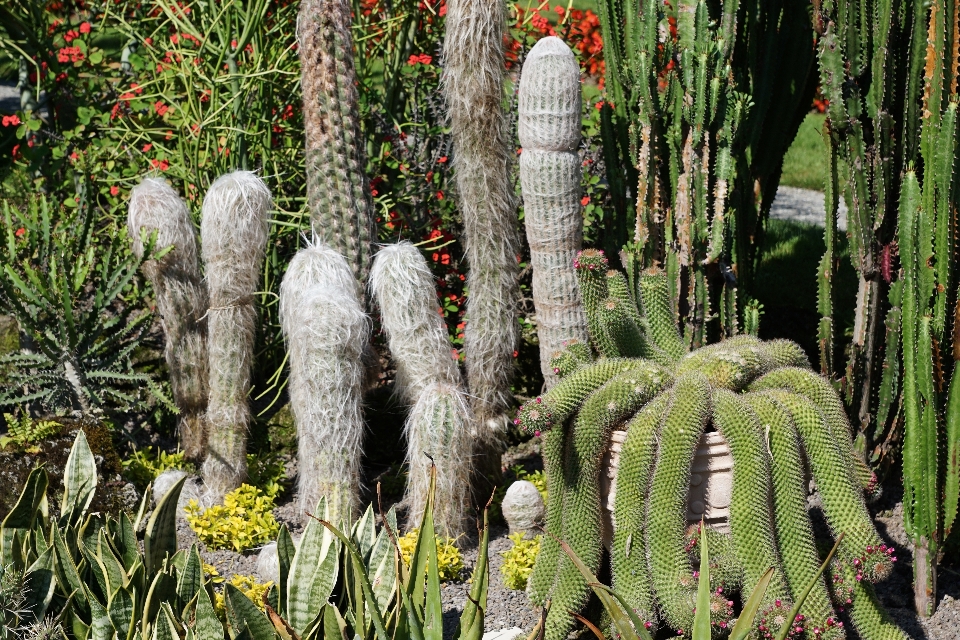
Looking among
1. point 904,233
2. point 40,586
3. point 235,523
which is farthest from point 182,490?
point 904,233

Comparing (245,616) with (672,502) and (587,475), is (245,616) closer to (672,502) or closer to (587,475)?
(587,475)

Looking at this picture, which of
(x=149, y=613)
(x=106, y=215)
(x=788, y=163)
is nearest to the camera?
(x=149, y=613)

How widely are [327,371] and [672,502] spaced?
143 centimetres

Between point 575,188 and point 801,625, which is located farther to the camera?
point 575,188

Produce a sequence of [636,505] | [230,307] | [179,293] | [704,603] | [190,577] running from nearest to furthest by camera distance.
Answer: [704,603], [190,577], [636,505], [230,307], [179,293]

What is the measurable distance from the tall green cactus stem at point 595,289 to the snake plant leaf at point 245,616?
1.59 m

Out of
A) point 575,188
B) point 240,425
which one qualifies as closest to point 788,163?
point 575,188

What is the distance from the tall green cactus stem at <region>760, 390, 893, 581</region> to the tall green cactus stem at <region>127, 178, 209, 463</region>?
261 centimetres

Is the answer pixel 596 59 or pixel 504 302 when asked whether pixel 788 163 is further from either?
pixel 504 302

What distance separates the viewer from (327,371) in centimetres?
381

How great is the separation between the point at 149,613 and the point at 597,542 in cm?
154

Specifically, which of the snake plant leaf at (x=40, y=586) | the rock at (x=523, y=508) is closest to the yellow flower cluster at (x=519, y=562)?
the rock at (x=523, y=508)

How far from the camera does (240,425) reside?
4336 mm

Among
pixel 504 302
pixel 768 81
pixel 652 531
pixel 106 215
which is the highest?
pixel 768 81
